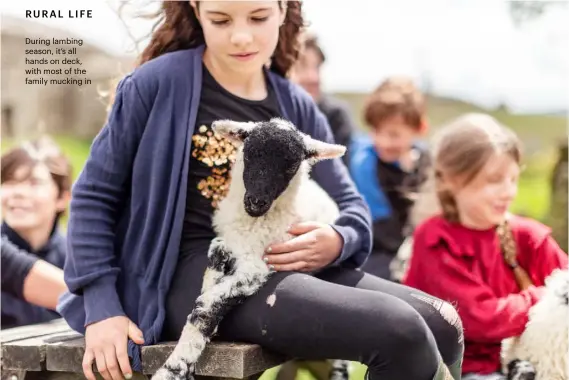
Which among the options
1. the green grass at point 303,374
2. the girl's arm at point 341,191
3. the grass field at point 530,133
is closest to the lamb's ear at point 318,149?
the girl's arm at point 341,191

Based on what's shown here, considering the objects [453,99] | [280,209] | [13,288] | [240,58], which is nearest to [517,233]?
[280,209]

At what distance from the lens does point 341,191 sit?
2348 mm

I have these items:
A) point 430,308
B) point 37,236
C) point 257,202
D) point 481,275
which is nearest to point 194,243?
point 257,202

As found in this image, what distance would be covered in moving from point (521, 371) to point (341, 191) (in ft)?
2.57

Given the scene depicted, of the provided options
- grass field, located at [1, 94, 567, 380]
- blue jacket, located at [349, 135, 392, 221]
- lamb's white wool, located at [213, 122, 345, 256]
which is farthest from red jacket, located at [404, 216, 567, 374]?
grass field, located at [1, 94, 567, 380]

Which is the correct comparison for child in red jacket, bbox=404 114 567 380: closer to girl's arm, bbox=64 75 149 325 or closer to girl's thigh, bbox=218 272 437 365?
girl's thigh, bbox=218 272 437 365

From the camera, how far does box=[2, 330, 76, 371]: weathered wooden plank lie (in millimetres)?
2117

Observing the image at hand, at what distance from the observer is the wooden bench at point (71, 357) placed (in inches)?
73.9

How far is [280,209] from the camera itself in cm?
203

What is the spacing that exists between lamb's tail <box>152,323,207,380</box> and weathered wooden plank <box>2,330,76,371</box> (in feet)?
1.51

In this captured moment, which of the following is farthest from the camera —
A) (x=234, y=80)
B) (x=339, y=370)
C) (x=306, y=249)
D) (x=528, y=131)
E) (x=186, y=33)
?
(x=528, y=131)

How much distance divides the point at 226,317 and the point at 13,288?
3.89 ft

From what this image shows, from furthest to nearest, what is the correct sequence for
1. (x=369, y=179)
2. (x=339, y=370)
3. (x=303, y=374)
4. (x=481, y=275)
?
(x=369, y=179)
(x=303, y=374)
(x=339, y=370)
(x=481, y=275)

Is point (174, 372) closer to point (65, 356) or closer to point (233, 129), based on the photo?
point (65, 356)
